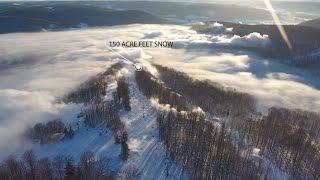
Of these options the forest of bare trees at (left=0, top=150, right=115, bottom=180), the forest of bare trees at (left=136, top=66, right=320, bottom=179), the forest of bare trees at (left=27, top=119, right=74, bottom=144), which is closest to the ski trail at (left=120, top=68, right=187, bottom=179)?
the forest of bare trees at (left=136, top=66, right=320, bottom=179)

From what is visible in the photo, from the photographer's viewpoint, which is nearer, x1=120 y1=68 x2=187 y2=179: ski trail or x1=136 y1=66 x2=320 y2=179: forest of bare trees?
x1=120 y1=68 x2=187 y2=179: ski trail

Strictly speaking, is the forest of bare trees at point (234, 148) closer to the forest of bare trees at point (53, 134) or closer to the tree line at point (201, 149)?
the tree line at point (201, 149)

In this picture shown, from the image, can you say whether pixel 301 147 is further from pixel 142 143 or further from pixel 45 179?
pixel 45 179

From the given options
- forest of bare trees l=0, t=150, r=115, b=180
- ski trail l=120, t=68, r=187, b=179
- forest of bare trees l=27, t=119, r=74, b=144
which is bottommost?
forest of bare trees l=27, t=119, r=74, b=144

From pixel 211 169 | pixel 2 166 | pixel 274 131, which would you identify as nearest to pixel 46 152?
pixel 2 166

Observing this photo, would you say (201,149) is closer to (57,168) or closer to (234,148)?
(234,148)

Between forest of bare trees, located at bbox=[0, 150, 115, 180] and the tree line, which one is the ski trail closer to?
the tree line

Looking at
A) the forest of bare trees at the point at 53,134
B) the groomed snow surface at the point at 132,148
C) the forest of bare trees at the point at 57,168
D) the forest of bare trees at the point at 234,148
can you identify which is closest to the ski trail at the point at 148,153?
the groomed snow surface at the point at 132,148

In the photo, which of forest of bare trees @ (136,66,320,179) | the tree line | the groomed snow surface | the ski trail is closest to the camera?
the ski trail
